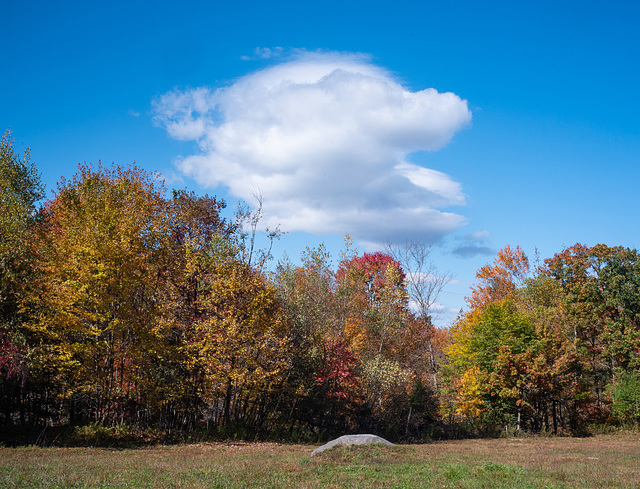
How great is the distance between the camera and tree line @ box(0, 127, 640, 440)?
21844 mm

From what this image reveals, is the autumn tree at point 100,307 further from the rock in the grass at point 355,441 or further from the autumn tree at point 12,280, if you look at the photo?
the rock in the grass at point 355,441

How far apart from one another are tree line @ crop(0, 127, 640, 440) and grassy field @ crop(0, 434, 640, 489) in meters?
5.30

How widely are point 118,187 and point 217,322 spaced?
1061 cm

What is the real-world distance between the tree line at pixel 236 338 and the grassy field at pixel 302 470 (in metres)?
5.30

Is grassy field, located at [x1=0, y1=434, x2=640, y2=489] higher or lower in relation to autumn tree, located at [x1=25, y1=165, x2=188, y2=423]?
lower

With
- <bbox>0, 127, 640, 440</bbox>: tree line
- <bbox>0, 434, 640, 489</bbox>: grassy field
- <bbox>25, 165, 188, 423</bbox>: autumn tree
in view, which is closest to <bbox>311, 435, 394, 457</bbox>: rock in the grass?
<bbox>0, 434, 640, 489</bbox>: grassy field

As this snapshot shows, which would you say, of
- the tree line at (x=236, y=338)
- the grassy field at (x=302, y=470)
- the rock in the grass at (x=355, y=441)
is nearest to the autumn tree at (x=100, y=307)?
the tree line at (x=236, y=338)

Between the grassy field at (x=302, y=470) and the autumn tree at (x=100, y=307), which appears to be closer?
the grassy field at (x=302, y=470)

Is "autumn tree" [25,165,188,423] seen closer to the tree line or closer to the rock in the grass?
the tree line

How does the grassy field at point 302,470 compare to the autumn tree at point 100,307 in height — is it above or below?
below

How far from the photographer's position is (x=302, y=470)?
13.4 metres

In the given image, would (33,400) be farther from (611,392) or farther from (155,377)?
(611,392)

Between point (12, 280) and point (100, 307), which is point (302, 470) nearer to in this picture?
point (100, 307)

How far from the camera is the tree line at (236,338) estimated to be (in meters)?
21.8
